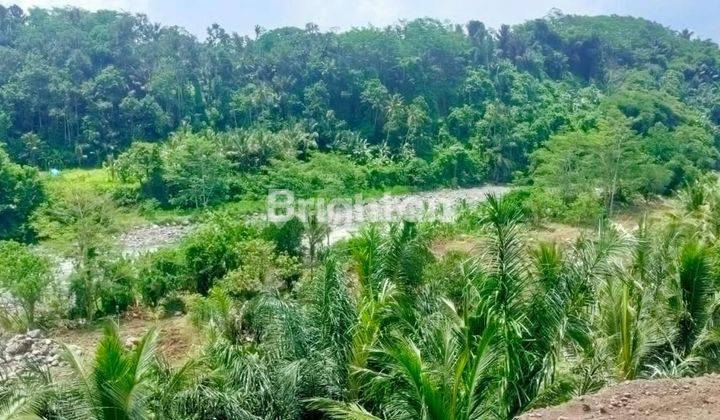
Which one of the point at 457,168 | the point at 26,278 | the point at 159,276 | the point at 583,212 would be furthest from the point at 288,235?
the point at 457,168

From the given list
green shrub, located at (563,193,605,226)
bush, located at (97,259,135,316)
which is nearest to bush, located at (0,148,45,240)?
bush, located at (97,259,135,316)

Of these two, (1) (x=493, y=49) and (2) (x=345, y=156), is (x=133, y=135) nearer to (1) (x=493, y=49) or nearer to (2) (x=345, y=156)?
(2) (x=345, y=156)

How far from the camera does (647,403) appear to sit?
565cm

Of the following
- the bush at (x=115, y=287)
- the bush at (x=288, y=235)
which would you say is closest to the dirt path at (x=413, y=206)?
the bush at (x=288, y=235)

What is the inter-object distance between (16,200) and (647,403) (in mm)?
28765

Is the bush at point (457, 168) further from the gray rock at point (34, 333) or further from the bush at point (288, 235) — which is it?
the gray rock at point (34, 333)

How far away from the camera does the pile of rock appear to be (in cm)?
1285

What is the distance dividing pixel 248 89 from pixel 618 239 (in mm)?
42923

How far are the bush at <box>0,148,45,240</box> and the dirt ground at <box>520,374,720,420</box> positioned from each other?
2760 cm

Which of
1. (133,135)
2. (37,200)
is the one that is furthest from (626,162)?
(133,135)

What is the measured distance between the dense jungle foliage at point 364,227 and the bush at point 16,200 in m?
0.09

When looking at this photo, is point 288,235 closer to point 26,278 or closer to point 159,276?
point 159,276

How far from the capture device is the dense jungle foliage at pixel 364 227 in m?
6.30

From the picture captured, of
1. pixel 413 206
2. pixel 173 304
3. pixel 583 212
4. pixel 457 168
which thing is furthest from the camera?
pixel 457 168
